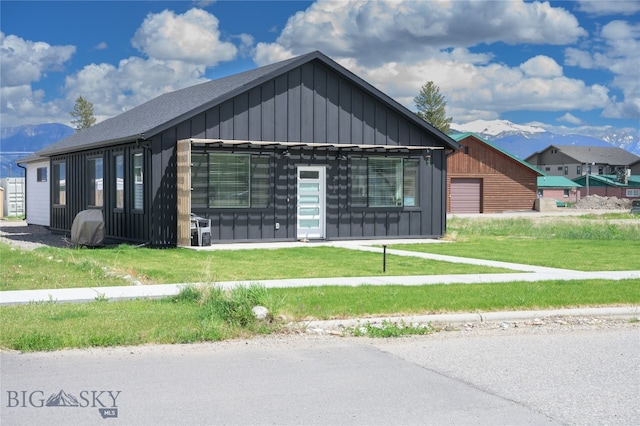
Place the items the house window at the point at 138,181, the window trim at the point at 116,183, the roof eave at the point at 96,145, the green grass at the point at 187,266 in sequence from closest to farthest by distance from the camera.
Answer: the green grass at the point at 187,266 → the roof eave at the point at 96,145 → the house window at the point at 138,181 → the window trim at the point at 116,183

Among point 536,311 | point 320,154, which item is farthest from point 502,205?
point 536,311

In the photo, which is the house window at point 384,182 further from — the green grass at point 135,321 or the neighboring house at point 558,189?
the neighboring house at point 558,189

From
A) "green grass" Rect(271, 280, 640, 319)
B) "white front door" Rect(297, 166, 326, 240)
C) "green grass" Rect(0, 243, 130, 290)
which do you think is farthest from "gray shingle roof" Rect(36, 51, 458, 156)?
"green grass" Rect(271, 280, 640, 319)

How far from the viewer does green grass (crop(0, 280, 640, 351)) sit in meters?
9.27

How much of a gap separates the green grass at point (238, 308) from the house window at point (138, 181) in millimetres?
11589

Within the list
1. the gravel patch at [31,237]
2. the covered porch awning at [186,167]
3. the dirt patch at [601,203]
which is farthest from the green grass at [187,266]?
the dirt patch at [601,203]

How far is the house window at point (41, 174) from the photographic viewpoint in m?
34.1

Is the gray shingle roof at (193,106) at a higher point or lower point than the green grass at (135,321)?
higher

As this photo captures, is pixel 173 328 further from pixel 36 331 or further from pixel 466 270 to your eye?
pixel 466 270

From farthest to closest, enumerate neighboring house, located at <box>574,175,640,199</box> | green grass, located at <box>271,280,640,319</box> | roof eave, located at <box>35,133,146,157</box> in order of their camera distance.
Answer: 1. neighboring house, located at <box>574,175,640,199</box>
2. roof eave, located at <box>35,133,146,157</box>
3. green grass, located at <box>271,280,640,319</box>

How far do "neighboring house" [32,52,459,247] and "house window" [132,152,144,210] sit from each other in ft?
0.10

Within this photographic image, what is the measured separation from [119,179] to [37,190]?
12.0 meters

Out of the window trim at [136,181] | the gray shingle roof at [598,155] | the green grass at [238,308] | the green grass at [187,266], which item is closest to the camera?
the green grass at [238,308]

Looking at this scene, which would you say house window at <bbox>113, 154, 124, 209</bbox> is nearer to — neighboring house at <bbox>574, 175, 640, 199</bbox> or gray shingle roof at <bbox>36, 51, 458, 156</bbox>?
gray shingle roof at <bbox>36, 51, 458, 156</bbox>
